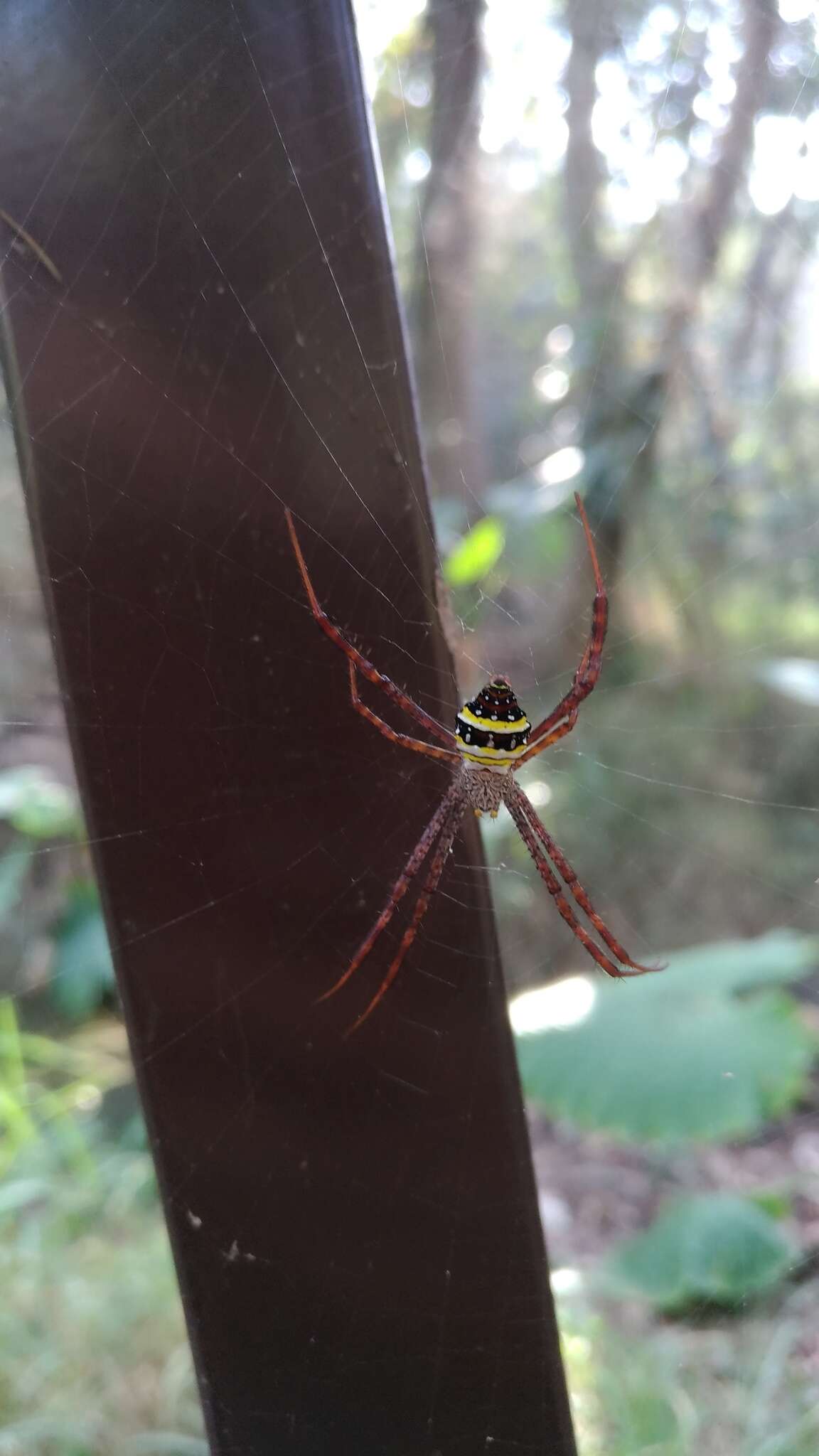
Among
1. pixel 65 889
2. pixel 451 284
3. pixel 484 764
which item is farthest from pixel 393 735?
pixel 451 284

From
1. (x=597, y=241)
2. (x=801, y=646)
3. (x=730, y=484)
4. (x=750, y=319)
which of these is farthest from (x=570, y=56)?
(x=801, y=646)

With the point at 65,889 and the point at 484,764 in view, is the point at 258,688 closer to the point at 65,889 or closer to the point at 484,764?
the point at 484,764

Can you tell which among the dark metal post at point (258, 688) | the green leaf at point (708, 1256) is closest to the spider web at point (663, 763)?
the green leaf at point (708, 1256)

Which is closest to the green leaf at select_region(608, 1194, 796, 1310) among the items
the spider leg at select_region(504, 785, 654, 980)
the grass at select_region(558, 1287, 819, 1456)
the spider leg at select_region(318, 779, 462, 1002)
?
the grass at select_region(558, 1287, 819, 1456)

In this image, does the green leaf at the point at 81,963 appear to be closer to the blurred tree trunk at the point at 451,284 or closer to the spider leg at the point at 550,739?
the spider leg at the point at 550,739

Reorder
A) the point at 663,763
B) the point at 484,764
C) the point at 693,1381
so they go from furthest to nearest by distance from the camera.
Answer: the point at 663,763, the point at 693,1381, the point at 484,764

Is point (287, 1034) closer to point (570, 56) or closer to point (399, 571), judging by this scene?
point (399, 571)
